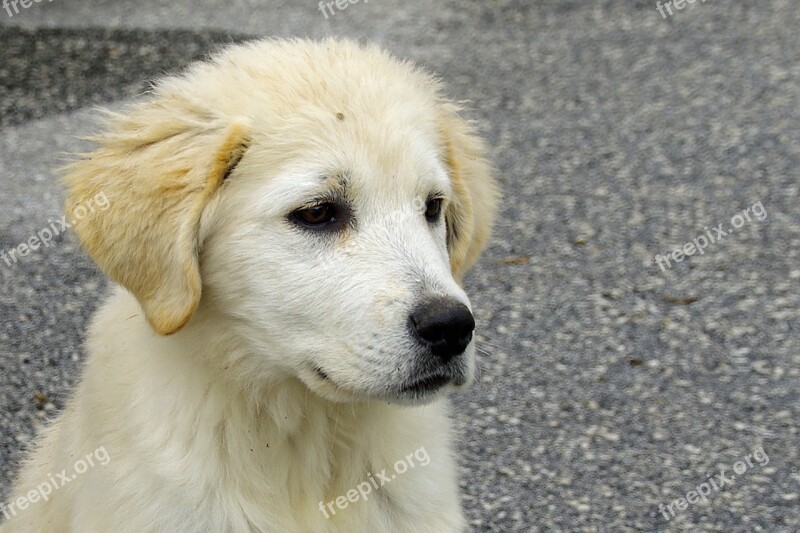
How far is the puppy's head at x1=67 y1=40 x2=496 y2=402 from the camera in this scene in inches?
116

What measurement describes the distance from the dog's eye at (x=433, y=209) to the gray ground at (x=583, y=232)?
1.74 meters

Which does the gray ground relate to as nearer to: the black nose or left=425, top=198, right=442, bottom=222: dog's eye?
left=425, top=198, right=442, bottom=222: dog's eye

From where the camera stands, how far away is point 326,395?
303 cm

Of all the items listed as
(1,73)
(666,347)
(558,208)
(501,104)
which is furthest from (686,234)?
(1,73)

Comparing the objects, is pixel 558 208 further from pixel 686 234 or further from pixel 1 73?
pixel 1 73

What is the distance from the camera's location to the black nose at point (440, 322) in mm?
2869
